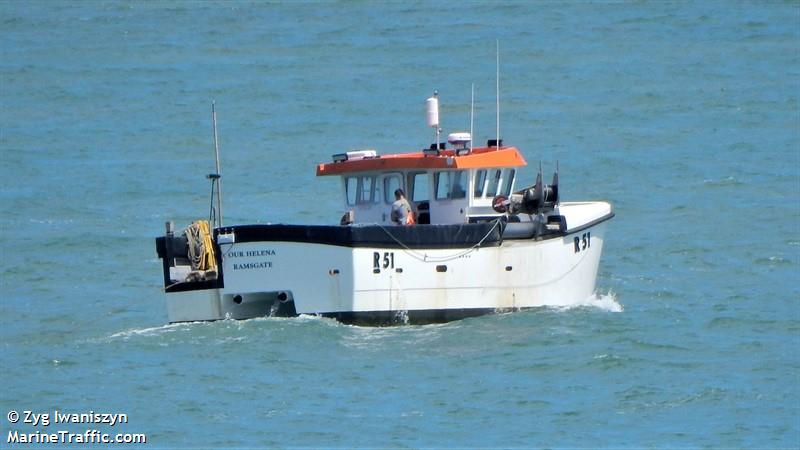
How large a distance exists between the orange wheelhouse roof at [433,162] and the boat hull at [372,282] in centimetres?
164

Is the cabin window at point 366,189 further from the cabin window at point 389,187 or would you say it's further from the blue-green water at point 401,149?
the blue-green water at point 401,149

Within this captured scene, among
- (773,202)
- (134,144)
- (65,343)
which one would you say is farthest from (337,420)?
(134,144)

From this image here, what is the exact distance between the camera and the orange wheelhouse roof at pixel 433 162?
2630 cm

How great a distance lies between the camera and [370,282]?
79.8 ft

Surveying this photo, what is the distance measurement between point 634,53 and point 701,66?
2.83m

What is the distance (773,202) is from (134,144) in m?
17.3

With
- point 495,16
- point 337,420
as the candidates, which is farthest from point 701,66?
point 337,420

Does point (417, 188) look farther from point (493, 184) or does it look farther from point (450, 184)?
point (493, 184)

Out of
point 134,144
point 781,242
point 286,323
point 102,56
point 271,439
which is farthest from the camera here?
point 102,56

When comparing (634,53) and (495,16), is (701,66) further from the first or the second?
(495,16)

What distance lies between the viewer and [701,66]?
55.7 metres

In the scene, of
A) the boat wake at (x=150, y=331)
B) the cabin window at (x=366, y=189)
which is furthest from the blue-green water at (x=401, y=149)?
the cabin window at (x=366, y=189)

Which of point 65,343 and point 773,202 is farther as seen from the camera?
point 773,202

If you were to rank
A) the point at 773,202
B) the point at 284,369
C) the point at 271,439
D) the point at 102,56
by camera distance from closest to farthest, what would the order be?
the point at 271,439
the point at 284,369
the point at 773,202
the point at 102,56
